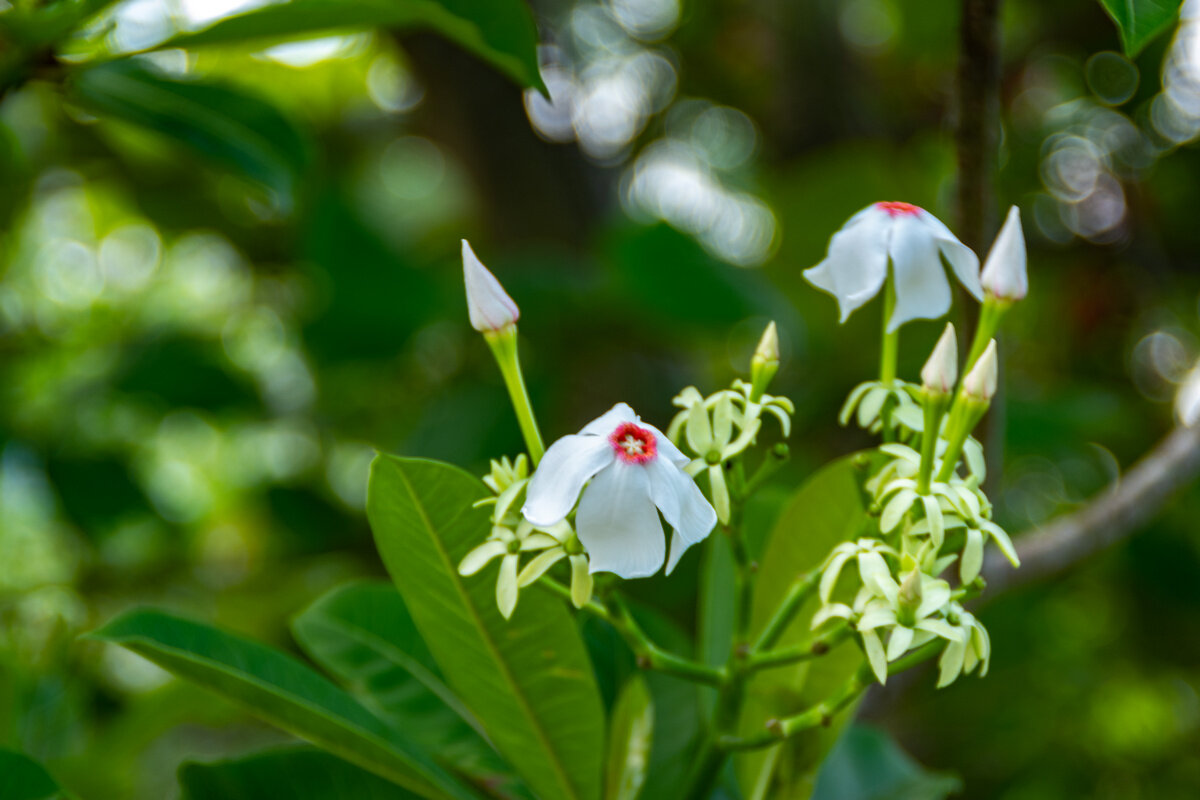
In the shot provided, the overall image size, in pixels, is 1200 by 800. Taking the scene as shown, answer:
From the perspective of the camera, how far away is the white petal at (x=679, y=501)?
0.48m

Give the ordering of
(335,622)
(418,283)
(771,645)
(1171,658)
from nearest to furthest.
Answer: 1. (771,645)
2. (335,622)
3. (418,283)
4. (1171,658)

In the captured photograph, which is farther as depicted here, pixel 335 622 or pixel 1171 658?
pixel 1171 658

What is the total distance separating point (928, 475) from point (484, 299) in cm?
27

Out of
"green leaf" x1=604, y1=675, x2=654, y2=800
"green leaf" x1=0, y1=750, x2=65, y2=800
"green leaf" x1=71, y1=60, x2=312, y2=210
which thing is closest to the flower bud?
"green leaf" x1=604, y1=675, x2=654, y2=800

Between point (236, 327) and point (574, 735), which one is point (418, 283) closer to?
point (236, 327)

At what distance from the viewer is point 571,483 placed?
0.49 m

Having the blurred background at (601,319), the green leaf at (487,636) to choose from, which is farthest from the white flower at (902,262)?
the blurred background at (601,319)

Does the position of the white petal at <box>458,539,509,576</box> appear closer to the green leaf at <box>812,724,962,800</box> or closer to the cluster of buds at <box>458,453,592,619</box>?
the cluster of buds at <box>458,453,592,619</box>

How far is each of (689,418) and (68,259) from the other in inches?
104

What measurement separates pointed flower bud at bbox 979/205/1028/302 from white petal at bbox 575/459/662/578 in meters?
0.24

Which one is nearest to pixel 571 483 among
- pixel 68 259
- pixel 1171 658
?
pixel 1171 658

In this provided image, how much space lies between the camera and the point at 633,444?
1.62ft

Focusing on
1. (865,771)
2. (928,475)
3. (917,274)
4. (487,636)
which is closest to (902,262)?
(917,274)

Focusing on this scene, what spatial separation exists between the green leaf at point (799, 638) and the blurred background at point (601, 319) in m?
0.71
